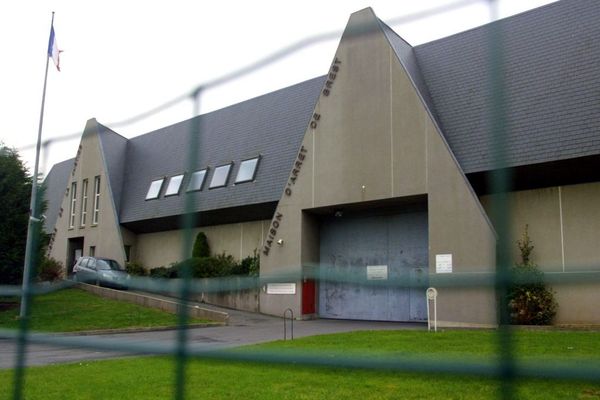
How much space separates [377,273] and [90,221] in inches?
554

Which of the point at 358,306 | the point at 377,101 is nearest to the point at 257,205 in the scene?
the point at 377,101

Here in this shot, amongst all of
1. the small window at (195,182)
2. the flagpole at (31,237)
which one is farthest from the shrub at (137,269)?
the small window at (195,182)

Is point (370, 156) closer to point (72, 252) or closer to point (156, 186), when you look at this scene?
point (156, 186)

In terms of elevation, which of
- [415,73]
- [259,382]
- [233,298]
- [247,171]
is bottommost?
[259,382]

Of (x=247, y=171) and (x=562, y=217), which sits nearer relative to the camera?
(x=562, y=217)

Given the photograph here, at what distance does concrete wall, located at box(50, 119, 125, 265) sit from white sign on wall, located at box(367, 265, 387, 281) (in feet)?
8.21

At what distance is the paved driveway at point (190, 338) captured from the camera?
2.97 m

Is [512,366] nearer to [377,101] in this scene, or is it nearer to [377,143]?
[377,101]

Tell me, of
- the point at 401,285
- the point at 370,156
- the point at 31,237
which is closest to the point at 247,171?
the point at 370,156

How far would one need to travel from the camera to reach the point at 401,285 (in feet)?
6.89

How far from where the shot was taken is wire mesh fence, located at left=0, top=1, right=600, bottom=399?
5.56 feet

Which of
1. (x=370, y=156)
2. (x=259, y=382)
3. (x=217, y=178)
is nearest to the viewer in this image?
(x=259, y=382)

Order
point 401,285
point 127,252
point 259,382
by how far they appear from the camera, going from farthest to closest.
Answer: point 127,252
point 259,382
point 401,285

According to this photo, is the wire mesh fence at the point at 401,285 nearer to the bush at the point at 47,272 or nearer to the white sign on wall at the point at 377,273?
the white sign on wall at the point at 377,273
